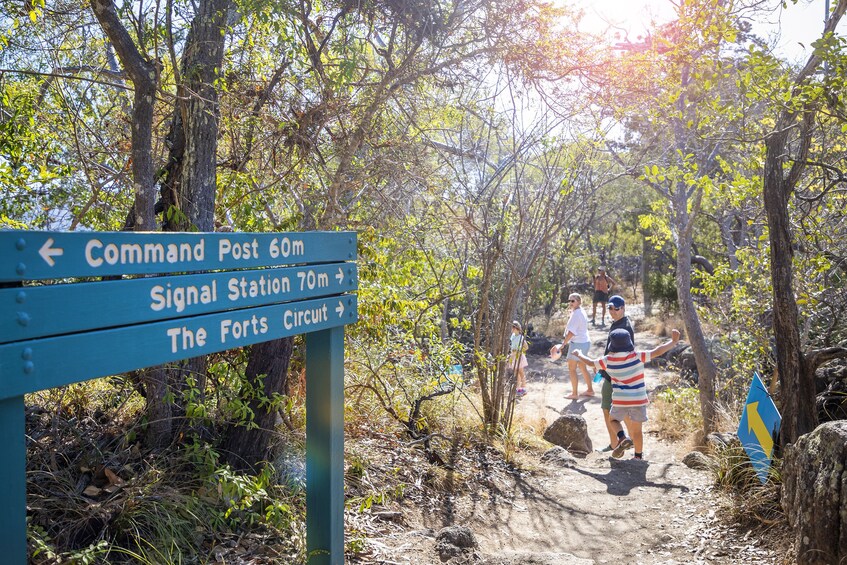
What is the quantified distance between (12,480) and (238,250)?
1.01 meters

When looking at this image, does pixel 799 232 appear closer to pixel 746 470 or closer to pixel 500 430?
pixel 746 470

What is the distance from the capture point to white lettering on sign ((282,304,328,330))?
2.71m

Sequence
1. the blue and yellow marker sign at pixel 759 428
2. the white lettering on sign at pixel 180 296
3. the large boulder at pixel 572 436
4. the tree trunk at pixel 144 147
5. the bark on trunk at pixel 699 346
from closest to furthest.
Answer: the white lettering on sign at pixel 180 296
the tree trunk at pixel 144 147
the blue and yellow marker sign at pixel 759 428
the large boulder at pixel 572 436
the bark on trunk at pixel 699 346

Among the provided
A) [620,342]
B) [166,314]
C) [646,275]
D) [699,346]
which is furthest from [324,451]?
[646,275]

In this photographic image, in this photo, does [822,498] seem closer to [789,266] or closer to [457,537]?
[789,266]

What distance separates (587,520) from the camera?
214 inches

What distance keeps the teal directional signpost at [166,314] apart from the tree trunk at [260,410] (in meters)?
1.45

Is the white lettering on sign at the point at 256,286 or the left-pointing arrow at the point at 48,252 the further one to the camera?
the white lettering on sign at the point at 256,286

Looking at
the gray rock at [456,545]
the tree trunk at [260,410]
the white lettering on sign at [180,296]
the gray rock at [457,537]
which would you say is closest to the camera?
the white lettering on sign at [180,296]

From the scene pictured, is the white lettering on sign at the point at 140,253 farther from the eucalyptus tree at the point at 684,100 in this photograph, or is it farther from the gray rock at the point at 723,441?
the gray rock at the point at 723,441

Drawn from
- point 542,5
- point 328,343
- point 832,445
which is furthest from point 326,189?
point 832,445

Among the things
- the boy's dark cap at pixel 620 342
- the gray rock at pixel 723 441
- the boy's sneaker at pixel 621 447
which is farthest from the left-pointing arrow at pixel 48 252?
the boy's sneaker at pixel 621 447

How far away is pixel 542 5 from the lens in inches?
229

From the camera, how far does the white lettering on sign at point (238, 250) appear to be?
240 centimetres
